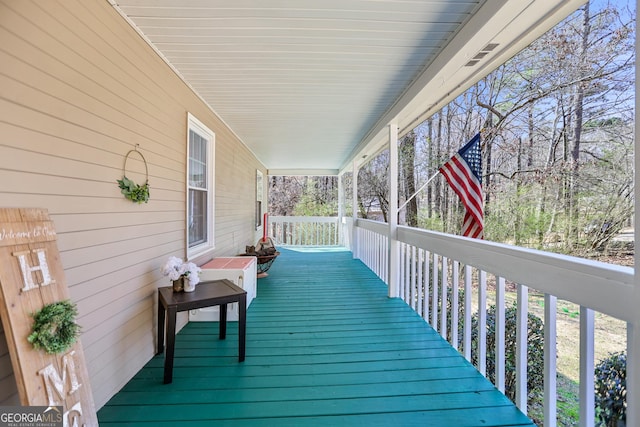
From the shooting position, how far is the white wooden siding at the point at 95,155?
121cm

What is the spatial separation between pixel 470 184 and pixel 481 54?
1.20 metres

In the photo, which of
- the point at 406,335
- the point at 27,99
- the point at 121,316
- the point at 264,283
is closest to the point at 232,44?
the point at 27,99

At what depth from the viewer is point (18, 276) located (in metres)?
1.12

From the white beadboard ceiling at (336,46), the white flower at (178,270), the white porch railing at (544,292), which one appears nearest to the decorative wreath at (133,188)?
the white flower at (178,270)

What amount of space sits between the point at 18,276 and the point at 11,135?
607mm

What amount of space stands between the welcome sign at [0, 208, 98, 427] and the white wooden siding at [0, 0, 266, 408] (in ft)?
0.44

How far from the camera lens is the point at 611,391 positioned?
5.01 ft

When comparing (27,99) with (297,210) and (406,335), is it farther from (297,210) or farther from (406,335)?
(297,210)

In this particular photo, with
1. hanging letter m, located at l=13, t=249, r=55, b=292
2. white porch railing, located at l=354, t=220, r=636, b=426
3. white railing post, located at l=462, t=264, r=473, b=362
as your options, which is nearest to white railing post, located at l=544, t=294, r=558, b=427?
white porch railing, located at l=354, t=220, r=636, b=426

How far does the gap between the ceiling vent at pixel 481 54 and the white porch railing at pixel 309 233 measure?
6747mm

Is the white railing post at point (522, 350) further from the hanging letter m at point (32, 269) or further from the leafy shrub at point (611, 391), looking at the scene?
the hanging letter m at point (32, 269)

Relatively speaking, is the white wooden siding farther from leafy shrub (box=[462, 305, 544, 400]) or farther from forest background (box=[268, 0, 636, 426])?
forest background (box=[268, 0, 636, 426])

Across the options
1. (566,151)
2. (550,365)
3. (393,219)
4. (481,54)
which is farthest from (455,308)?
(566,151)

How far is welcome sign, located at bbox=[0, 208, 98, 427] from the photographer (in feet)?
3.52
